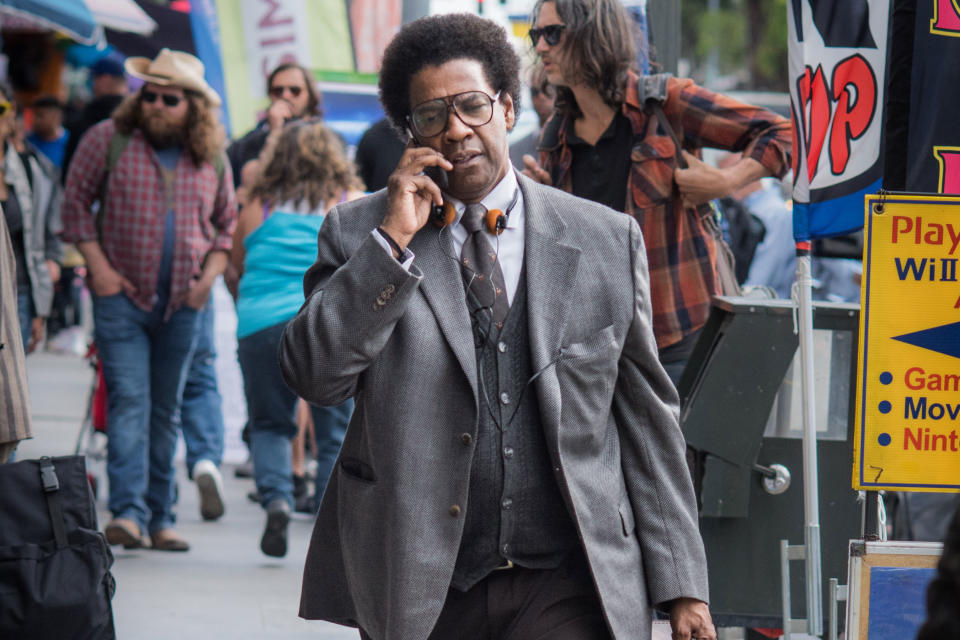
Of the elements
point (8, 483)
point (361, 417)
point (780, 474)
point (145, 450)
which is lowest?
point (145, 450)

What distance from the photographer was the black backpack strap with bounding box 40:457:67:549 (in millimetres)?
3920

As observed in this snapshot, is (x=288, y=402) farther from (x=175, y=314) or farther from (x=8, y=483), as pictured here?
(x=8, y=483)

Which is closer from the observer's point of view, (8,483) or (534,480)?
(534,480)

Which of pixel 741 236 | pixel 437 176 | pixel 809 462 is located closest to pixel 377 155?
pixel 741 236

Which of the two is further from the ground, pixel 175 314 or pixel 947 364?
pixel 947 364

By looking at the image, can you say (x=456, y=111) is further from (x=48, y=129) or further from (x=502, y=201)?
(x=48, y=129)

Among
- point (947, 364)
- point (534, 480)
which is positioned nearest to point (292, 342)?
point (534, 480)

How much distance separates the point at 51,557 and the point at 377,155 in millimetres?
4819

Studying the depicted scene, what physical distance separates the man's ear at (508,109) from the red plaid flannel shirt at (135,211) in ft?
14.6

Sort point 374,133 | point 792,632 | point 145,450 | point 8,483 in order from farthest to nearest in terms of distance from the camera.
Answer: point 374,133
point 145,450
point 792,632
point 8,483

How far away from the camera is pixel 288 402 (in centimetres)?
746

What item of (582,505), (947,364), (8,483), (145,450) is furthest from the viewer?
(145,450)

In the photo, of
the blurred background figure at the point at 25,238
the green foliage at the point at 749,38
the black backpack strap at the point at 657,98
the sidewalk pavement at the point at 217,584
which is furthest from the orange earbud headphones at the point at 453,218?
the green foliage at the point at 749,38

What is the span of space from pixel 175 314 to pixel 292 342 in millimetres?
4683
